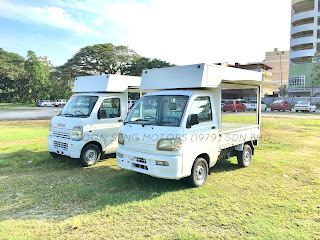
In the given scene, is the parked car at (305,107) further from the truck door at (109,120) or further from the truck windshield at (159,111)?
the truck windshield at (159,111)

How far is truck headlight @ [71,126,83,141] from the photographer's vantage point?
672cm

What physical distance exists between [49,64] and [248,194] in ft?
275

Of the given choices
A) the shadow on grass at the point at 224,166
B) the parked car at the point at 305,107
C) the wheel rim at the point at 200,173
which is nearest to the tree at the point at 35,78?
the parked car at the point at 305,107

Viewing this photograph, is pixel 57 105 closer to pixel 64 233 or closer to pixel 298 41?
pixel 64 233

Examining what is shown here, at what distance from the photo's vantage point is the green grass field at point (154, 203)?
147 inches

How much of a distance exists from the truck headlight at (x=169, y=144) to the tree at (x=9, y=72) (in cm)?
6331

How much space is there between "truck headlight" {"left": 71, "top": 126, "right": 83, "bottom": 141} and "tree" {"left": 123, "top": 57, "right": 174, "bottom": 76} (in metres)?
35.0

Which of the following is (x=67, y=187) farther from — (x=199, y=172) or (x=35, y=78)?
(x=35, y=78)

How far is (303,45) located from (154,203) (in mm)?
69178

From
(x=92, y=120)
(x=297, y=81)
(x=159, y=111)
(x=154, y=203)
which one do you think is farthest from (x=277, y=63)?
(x=154, y=203)

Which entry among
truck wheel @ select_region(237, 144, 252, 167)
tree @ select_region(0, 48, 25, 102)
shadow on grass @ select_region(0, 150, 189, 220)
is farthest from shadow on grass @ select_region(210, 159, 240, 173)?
tree @ select_region(0, 48, 25, 102)

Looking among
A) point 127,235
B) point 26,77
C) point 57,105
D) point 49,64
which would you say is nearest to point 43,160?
point 127,235

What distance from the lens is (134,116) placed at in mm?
5738

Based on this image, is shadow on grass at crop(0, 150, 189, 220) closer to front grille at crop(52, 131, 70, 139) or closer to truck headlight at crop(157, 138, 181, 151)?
front grille at crop(52, 131, 70, 139)
